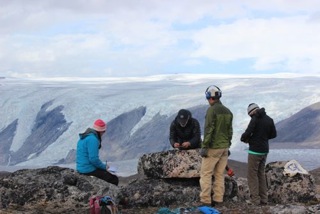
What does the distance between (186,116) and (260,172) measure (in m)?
1.33

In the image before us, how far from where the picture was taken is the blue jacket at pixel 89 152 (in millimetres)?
8188

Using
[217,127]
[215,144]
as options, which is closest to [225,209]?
[215,144]

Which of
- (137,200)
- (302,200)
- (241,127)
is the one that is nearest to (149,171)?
(137,200)

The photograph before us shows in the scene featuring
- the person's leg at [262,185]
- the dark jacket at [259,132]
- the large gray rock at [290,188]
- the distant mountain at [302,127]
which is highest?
the dark jacket at [259,132]

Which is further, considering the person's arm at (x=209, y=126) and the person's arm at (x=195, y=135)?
the person's arm at (x=195, y=135)

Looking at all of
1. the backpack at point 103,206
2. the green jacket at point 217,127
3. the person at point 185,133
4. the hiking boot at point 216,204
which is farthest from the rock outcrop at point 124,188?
the green jacket at point 217,127

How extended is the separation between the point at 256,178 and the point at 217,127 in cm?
125

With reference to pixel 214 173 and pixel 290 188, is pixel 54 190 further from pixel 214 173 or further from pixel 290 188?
pixel 290 188

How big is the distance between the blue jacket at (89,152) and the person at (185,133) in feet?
3.68

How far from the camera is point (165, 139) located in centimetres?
3019

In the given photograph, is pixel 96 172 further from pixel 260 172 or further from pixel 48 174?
pixel 260 172

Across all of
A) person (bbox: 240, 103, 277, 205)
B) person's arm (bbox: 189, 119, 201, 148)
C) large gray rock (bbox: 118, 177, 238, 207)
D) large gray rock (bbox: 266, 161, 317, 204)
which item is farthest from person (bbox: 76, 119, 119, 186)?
large gray rock (bbox: 266, 161, 317, 204)

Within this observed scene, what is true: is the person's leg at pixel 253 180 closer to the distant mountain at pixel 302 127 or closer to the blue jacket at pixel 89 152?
the blue jacket at pixel 89 152

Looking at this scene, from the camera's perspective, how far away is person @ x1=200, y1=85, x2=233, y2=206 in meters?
7.46
